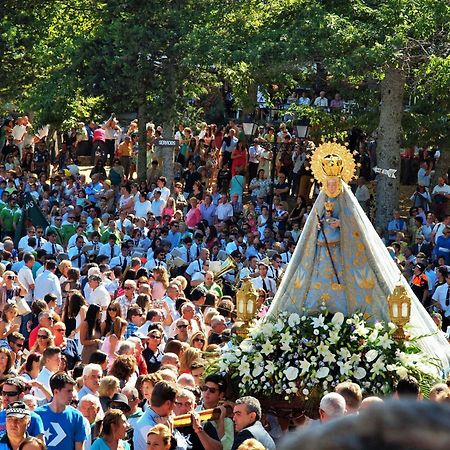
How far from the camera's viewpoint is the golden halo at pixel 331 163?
36.2ft

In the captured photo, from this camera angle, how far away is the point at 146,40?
91.8 ft

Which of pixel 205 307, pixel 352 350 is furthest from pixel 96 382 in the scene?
pixel 205 307

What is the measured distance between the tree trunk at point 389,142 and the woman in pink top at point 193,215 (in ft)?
13.1

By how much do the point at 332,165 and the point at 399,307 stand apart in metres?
1.56

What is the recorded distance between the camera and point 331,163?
1103 centimetres

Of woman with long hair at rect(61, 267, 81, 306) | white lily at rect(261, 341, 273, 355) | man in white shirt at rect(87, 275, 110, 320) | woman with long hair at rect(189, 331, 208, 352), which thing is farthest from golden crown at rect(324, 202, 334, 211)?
woman with long hair at rect(61, 267, 81, 306)

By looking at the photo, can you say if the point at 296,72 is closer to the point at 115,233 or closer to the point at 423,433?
the point at 115,233

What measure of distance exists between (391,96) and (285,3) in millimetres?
3069

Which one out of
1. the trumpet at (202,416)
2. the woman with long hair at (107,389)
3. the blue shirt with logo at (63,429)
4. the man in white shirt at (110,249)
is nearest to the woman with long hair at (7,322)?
the woman with long hair at (107,389)

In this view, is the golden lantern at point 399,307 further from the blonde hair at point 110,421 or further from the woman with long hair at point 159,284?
the woman with long hair at point 159,284

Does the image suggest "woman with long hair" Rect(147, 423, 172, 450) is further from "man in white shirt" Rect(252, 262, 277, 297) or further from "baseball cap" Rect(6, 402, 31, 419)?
"man in white shirt" Rect(252, 262, 277, 297)

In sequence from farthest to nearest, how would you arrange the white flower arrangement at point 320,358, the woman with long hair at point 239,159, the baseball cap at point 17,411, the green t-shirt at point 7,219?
the woman with long hair at point 239,159 < the green t-shirt at point 7,219 < the white flower arrangement at point 320,358 < the baseball cap at point 17,411

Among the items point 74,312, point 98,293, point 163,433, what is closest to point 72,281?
point 98,293

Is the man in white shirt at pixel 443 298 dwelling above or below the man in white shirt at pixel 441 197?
below
